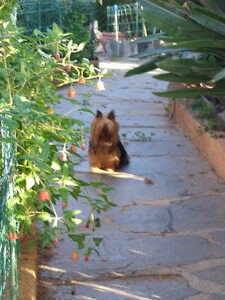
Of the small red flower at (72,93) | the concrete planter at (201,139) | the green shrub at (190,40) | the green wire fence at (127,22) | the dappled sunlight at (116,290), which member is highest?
the green shrub at (190,40)

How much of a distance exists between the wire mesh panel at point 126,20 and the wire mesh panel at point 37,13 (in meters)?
6.90

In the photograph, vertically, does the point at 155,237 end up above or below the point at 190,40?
below

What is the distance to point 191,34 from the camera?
394 centimetres

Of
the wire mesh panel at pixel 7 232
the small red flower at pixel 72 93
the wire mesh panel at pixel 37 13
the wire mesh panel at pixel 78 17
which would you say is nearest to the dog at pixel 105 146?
the small red flower at pixel 72 93

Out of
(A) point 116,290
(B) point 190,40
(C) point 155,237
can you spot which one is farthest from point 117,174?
(B) point 190,40

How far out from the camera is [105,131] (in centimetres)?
697

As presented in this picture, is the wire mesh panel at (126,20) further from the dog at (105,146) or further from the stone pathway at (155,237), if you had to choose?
the dog at (105,146)

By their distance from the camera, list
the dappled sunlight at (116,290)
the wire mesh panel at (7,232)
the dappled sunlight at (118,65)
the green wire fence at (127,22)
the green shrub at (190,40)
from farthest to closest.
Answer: the green wire fence at (127,22)
the dappled sunlight at (118,65)
the dappled sunlight at (116,290)
the green shrub at (190,40)
the wire mesh panel at (7,232)

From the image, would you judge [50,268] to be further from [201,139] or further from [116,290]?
[201,139]

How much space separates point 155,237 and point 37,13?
8.03 metres

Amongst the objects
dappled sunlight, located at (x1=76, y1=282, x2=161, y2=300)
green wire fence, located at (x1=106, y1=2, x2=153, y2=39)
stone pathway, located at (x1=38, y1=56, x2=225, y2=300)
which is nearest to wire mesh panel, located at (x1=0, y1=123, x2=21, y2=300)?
stone pathway, located at (x1=38, y1=56, x2=225, y2=300)

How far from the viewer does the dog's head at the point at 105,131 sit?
6.97 m

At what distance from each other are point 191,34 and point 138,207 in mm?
2280

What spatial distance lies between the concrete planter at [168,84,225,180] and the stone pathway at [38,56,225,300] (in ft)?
0.34
